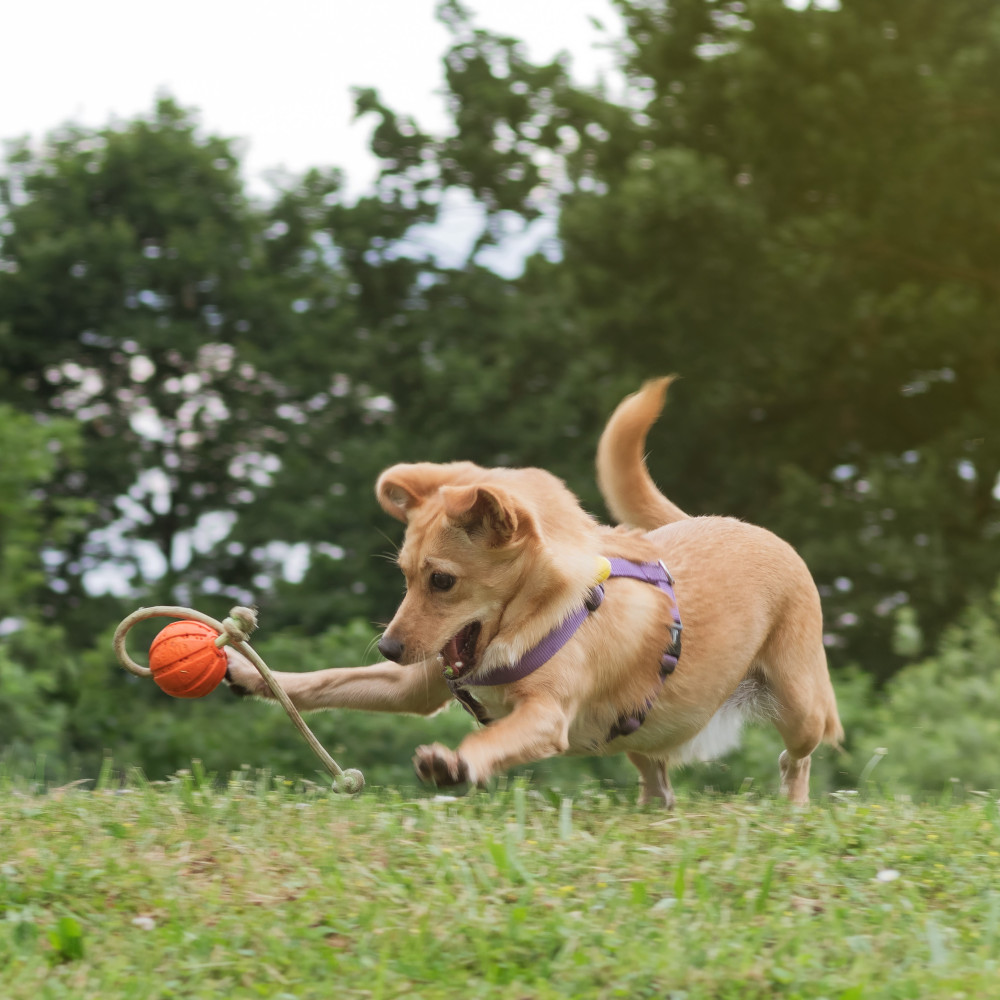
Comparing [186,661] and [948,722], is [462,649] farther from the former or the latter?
[948,722]

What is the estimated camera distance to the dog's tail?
19.1ft

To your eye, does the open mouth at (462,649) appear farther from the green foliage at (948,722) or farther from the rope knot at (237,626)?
the green foliage at (948,722)

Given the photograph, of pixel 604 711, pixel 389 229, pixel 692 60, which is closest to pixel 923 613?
pixel 692 60

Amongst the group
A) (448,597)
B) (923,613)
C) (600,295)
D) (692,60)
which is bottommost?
(923,613)

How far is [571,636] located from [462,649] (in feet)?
1.49

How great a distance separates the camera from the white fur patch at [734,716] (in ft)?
18.8

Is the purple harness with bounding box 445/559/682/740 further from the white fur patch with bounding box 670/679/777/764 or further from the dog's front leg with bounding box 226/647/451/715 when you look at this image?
the white fur patch with bounding box 670/679/777/764

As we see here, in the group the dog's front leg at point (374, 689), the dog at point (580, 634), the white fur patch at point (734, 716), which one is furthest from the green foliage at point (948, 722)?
the dog's front leg at point (374, 689)

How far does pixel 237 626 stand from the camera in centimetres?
451

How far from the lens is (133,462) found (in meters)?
20.5

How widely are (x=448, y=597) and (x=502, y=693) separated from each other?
460 mm

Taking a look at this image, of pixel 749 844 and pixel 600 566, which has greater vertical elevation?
pixel 600 566

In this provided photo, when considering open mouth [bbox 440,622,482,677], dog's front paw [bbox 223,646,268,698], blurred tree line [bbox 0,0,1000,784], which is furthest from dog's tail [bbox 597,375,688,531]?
blurred tree line [bbox 0,0,1000,784]

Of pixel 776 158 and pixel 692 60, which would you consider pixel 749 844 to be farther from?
pixel 692 60
